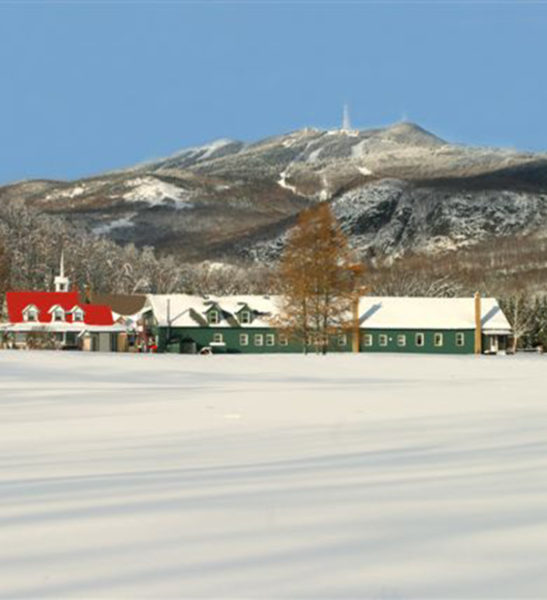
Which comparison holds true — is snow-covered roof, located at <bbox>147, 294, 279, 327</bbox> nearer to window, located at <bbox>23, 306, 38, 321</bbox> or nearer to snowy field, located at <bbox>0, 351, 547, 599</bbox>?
window, located at <bbox>23, 306, 38, 321</bbox>

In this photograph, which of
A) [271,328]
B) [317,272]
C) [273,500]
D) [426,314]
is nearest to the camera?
[273,500]

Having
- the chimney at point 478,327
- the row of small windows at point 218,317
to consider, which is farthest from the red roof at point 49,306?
the chimney at point 478,327

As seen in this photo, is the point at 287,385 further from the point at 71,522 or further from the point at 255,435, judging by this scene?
the point at 71,522

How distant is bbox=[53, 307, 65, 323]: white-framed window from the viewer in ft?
272

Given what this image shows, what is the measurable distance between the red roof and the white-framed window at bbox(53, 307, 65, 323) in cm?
35

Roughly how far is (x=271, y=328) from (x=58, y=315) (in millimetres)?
21268

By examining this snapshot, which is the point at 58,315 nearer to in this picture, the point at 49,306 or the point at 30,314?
the point at 49,306

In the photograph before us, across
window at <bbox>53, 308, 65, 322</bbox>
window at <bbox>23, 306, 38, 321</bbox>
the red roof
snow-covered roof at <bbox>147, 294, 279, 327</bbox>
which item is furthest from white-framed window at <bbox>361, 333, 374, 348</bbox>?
window at <bbox>23, 306, 38, 321</bbox>

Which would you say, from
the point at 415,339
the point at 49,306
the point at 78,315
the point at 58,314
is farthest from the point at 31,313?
the point at 415,339

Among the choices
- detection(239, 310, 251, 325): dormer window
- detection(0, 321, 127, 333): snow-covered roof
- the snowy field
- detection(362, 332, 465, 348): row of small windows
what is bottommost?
the snowy field

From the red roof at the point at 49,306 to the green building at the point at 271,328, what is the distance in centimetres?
648

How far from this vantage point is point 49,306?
8319 centimetres

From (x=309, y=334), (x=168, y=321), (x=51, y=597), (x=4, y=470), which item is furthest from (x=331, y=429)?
(x=168, y=321)

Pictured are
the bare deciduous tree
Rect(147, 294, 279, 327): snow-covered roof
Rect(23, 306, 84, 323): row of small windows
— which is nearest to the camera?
the bare deciduous tree
